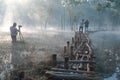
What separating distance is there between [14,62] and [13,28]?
29.0ft

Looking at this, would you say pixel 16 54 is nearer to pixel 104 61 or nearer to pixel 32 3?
pixel 104 61

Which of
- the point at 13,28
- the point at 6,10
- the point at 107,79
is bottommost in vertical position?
the point at 107,79

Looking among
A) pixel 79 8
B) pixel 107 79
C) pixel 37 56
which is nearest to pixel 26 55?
pixel 37 56

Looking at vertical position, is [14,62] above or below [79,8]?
below

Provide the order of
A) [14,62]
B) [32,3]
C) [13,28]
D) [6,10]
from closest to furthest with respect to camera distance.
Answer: [14,62]
[13,28]
[32,3]
[6,10]

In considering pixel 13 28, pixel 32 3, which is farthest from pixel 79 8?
pixel 13 28

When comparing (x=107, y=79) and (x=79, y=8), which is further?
(x=79, y=8)

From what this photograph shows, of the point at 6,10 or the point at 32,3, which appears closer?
the point at 32,3

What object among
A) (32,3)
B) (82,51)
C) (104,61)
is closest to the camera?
(82,51)

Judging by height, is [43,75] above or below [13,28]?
below

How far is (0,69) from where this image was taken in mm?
15750

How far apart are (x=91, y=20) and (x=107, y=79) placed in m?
87.0

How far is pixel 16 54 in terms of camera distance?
2170 cm

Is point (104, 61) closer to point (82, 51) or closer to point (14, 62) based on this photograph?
point (82, 51)
